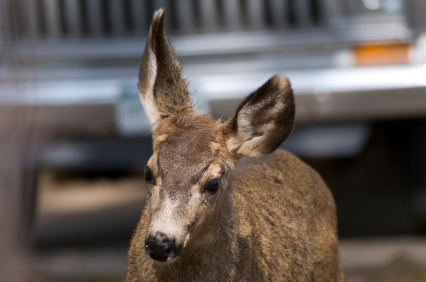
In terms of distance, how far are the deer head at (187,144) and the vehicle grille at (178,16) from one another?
261cm

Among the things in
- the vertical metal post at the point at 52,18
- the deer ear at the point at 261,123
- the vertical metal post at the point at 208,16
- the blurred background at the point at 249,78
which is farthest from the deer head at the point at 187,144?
the vertical metal post at the point at 52,18

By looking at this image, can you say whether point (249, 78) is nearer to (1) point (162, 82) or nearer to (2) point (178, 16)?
(2) point (178, 16)

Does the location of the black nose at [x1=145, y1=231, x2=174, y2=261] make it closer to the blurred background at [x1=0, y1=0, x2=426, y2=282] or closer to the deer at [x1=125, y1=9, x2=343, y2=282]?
the deer at [x1=125, y1=9, x2=343, y2=282]

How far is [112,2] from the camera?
5953 mm

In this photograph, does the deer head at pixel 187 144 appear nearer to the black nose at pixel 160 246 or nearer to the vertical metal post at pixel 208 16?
the black nose at pixel 160 246

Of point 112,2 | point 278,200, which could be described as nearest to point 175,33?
point 112,2

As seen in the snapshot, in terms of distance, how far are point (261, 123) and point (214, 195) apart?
0.51 metres

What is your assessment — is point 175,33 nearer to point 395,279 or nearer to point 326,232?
point 326,232

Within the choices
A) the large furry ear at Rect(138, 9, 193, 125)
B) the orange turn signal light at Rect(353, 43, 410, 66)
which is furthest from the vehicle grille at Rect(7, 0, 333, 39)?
the large furry ear at Rect(138, 9, 193, 125)

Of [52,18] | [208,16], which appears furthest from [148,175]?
[52,18]

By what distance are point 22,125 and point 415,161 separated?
4418mm

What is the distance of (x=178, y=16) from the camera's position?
5965mm

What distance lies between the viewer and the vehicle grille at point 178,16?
5875mm

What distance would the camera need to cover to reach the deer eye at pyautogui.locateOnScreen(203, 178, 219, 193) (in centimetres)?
301
